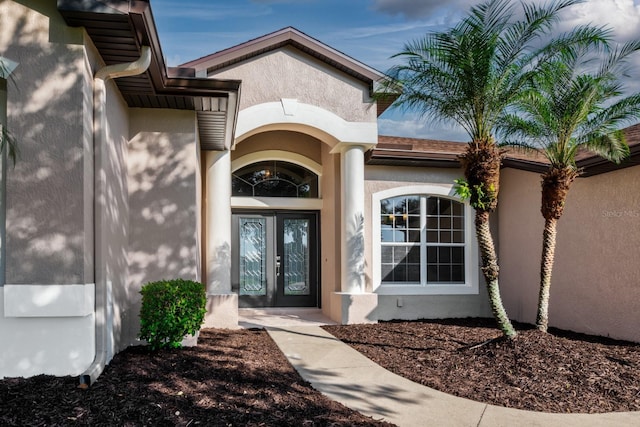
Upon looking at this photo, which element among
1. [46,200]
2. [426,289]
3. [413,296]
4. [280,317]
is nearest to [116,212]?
[46,200]

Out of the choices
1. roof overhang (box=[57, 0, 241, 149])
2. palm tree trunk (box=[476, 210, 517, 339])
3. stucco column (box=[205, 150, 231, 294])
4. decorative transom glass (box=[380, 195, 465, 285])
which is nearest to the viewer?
roof overhang (box=[57, 0, 241, 149])

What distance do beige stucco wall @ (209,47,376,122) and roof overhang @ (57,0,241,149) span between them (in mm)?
2107

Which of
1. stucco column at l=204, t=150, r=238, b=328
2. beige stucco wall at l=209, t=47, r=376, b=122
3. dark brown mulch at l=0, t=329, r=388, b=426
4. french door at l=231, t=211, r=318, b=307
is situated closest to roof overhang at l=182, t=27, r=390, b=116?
beige stucco wall at l=209, t=47, r=376, b=122

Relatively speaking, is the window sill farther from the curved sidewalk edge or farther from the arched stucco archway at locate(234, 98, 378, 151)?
the curved sidewalk edge

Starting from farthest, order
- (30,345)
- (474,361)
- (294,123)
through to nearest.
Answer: (294,123), (474,361), (30,345)

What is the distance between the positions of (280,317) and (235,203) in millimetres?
3068

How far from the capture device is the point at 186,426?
4918 mm

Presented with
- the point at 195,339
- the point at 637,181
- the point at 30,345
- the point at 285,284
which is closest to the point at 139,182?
the point at 195,339

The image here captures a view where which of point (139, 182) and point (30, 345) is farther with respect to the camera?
point (139, 182)

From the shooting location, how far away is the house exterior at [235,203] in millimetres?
5676

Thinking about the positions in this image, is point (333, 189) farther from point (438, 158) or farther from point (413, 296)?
point (413, 296)

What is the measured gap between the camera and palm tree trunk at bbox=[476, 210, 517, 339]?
8.92 metres

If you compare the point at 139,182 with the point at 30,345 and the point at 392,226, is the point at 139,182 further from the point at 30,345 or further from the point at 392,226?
the point at 392,226

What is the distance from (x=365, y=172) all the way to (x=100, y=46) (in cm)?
812
